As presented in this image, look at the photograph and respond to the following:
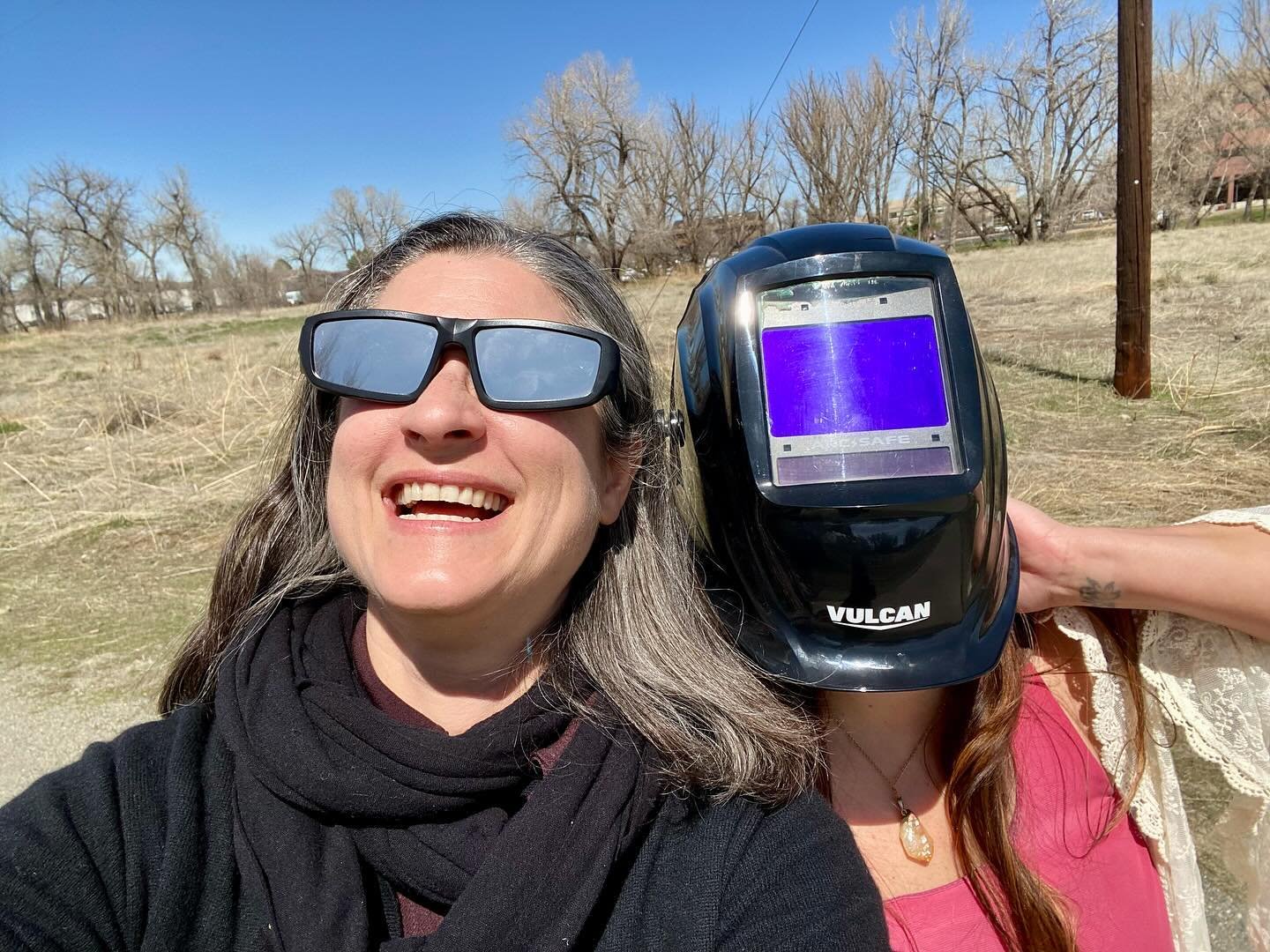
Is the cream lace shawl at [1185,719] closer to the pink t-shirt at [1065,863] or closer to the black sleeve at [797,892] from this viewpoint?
the pink t-shirt at [1065,863]

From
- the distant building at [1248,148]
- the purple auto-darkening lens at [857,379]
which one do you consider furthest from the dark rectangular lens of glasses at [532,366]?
the distant building at [1248,148]

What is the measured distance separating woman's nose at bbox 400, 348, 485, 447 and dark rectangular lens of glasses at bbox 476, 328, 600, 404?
4 cm

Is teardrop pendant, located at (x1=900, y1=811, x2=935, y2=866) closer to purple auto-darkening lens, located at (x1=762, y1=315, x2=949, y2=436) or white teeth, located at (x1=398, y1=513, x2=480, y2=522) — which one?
purple auto-darkening lens, located at (x1=762, y1=315, x2=949, y2=436)

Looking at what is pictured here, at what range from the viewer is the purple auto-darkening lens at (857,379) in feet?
3.84

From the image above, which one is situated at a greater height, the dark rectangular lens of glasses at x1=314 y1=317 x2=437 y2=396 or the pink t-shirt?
the dark rectangular lens of glasses at x1=314 y1=317 x2=437 y2=396

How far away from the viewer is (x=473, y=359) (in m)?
1.34

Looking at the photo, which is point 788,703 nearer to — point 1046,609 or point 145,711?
point 1046,609

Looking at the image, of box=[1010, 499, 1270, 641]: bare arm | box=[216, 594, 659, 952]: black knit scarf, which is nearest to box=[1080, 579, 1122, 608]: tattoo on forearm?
box=[1010, 499, 1270, 641]: bare arm

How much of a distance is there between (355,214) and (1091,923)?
43019 mm

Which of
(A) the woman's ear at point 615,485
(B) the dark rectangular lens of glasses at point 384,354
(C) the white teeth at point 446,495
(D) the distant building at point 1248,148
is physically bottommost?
(A) the woman's ear at point 615,485

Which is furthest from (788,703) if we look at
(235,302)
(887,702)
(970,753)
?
(235,302)

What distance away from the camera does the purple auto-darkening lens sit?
3.84 feet

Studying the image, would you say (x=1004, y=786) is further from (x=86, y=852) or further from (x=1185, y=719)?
(x=86, y=852)

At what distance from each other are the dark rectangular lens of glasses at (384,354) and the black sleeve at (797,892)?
3.05 feet
